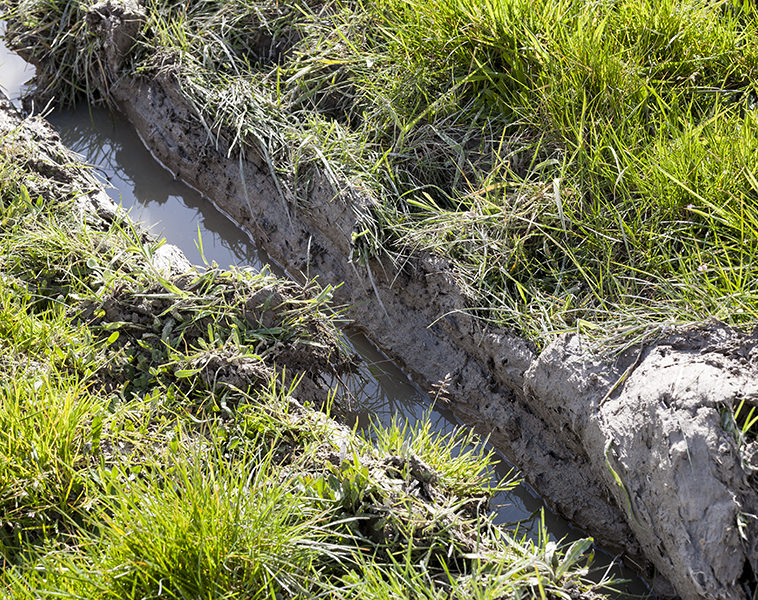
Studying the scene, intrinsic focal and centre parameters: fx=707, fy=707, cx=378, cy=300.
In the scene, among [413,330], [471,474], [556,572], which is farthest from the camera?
[413,330]

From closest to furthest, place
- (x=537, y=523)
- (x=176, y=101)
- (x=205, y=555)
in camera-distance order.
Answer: (x=205, y=555), (x=537, y=523), (x=176, y=101)

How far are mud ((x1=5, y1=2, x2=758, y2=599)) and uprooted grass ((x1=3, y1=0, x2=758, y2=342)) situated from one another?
12 cm

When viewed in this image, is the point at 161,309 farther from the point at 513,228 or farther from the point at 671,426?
the point at 671,426

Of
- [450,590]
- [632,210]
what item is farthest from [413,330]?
[450,590]

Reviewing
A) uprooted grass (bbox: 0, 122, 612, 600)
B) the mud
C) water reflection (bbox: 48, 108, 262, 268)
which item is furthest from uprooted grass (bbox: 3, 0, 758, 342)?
uprooted grass (bbox: 0, 122, 612, 600)

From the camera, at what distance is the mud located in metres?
2.02

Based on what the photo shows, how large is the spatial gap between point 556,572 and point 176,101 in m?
2.99

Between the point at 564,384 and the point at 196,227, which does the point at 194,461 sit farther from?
the point at 196,227

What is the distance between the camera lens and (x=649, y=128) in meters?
2.97

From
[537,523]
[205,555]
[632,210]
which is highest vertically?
[632,210]

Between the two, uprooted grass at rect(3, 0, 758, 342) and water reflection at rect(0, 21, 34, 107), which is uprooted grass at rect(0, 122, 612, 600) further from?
water reflection at rect(0, 21, 34, 107)

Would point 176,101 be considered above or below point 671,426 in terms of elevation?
above

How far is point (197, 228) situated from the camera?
3.63 m

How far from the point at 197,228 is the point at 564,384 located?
2069 mm
